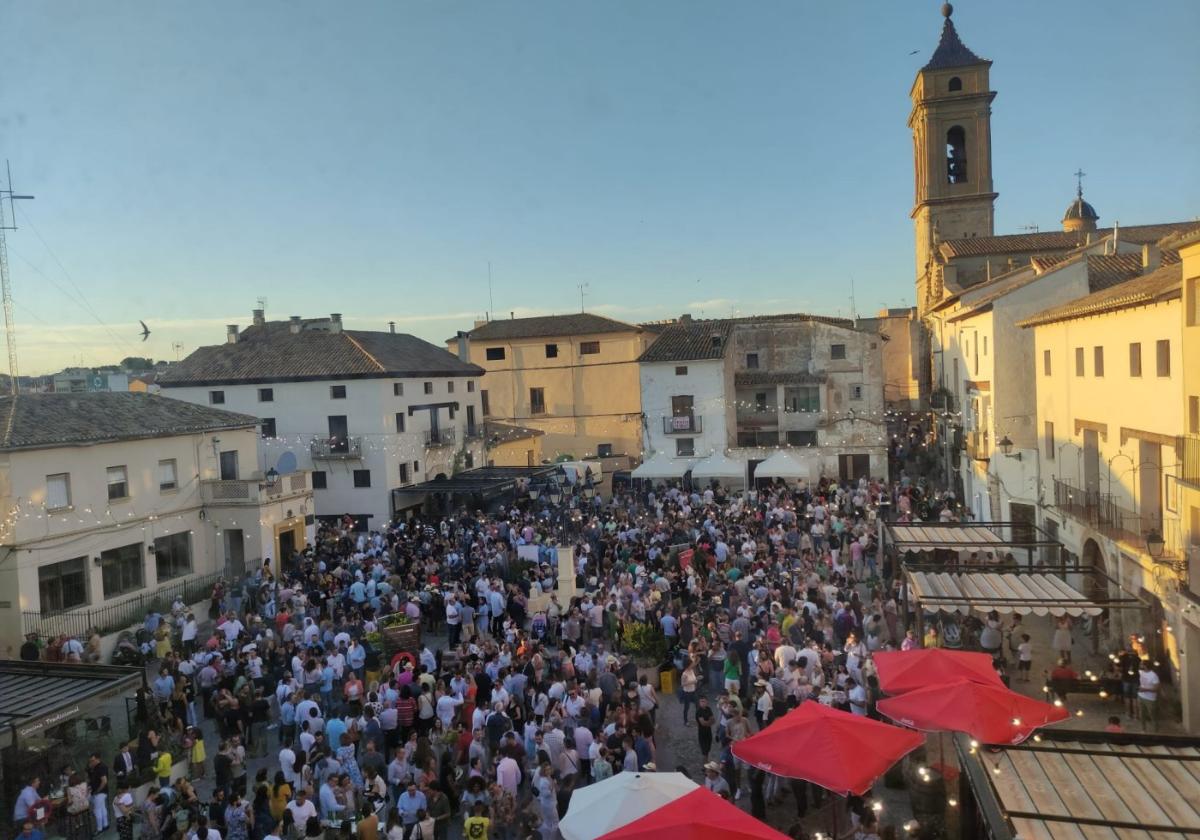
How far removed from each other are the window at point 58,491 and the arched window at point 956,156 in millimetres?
46752

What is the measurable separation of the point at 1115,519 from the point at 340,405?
26.6 m

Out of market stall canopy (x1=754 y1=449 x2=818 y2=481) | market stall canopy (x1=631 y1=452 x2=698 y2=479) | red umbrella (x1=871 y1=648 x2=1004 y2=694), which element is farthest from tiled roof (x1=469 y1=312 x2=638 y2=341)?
red umbrella (x1=871 y1=648 x2=1004 y2=694)

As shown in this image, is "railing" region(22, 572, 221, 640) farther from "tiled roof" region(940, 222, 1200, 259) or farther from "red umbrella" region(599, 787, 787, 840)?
"tiled roof" region(940, 222, 1200, 259)

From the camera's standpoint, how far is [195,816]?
32.1 feet

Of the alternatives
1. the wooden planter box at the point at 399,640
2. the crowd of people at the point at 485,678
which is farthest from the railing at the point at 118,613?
the wooden planter box at the point at 399,640

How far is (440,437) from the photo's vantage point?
124 ft

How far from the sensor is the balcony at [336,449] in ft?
111

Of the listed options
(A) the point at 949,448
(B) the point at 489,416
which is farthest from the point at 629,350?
(A) the point at 949,448

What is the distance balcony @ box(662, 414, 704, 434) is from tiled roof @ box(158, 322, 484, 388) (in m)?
9.65

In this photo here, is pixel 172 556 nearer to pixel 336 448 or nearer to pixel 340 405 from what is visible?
pixel 336 448

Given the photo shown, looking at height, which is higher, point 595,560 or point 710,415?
point 710,415

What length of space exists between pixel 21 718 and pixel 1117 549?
18.0 metres

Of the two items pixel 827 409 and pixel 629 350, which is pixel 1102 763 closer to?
pixel 827 409

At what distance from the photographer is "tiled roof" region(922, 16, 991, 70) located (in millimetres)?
49969
